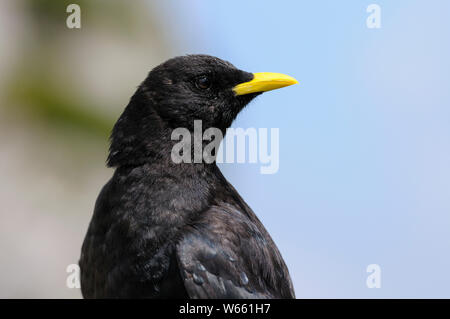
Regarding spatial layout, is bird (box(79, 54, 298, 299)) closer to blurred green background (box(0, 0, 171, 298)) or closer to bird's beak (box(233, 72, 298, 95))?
bird's beak (box(233, 72, 298, 95))

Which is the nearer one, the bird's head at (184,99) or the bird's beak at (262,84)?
the bird's head at (184,99)

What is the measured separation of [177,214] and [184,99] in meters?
1.08

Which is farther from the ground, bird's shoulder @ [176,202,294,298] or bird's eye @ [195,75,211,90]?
bird's eye @ [195,75,211,90]

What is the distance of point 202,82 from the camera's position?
6816 millimetres

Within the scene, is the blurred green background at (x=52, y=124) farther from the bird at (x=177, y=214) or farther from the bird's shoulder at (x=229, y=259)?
the bird's shoulder at (x=229, y=259)

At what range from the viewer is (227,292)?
602 cm

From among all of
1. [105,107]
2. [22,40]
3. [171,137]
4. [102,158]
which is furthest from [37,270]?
[171,137]

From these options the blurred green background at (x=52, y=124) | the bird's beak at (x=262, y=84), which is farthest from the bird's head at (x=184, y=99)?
the blurred green background at (x=52, y=124)

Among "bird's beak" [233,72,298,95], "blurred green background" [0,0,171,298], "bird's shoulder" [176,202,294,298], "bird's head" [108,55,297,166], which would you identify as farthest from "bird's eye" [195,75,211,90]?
"blurred green background" [0,0,171,298]

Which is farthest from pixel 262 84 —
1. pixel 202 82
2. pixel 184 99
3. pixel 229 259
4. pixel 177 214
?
pixel 229 259

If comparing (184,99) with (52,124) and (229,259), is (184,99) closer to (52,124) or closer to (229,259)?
(229,259)

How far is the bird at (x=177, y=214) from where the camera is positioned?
19.3 ft

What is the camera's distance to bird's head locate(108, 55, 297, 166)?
647 cm
